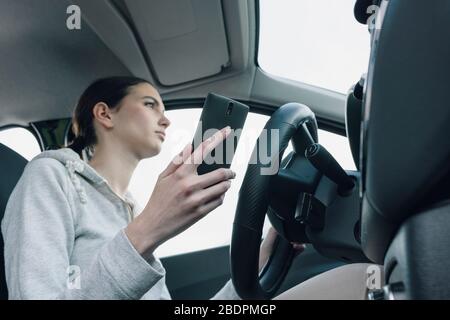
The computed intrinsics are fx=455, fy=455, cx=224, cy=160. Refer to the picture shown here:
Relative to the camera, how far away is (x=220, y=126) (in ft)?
2.34

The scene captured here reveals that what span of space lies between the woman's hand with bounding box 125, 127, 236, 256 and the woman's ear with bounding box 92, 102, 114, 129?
2.25ft

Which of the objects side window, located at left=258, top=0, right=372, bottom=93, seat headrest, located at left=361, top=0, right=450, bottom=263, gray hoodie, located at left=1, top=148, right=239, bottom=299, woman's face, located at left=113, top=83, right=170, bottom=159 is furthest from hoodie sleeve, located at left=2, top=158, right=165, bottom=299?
side window, located at left=258, top=0, right=372, bottom=93

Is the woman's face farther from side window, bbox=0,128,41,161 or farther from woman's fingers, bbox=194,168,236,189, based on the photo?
side window, bbox=0,128,41,161

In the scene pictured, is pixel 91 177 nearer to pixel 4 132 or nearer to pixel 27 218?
pixel 27 218

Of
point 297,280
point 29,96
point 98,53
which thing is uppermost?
point 98,53

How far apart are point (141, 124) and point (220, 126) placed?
0.57 m

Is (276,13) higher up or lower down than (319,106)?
higher up

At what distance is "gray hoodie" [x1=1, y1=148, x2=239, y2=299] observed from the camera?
2.14 feet

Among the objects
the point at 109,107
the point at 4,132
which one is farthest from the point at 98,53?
the point at 4,132

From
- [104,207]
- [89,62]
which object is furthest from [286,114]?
[89,62]

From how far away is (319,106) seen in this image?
160cm

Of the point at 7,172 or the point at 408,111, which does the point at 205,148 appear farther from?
the point at 7,172

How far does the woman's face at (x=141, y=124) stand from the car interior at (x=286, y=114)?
305 mm
